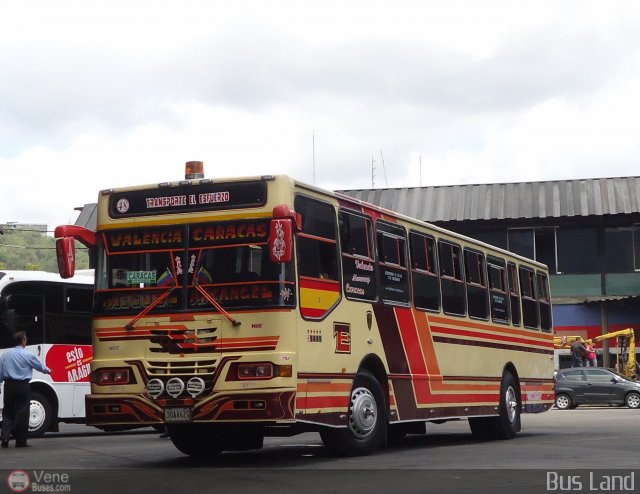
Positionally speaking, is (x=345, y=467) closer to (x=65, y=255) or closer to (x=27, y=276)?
(x=65, y=255)

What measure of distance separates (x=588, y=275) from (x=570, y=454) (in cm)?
3384

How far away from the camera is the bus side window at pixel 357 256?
14336mm

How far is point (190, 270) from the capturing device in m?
13.4

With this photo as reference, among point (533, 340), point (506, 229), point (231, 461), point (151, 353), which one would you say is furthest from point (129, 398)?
point (506, 229)

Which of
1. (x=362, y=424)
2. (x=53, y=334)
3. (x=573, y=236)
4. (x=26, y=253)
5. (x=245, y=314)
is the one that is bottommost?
(x=362, y=424)

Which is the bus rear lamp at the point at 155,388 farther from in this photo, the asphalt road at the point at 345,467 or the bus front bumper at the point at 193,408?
the asphalt road at the point at 345,467

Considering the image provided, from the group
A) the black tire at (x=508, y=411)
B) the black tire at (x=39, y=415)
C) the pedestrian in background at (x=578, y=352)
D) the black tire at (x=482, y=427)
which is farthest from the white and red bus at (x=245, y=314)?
the pedestrian in background at (x=578, y=352)

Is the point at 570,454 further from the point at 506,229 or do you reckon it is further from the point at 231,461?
the point at 506,229

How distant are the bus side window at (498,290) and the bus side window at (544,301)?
7.87 feet

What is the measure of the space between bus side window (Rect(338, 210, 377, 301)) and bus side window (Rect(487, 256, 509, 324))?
5063 mm

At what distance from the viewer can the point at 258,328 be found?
42.4 ft

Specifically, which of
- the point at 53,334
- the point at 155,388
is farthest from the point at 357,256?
the point at 53,334

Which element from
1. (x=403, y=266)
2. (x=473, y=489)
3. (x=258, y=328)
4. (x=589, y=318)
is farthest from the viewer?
(x=589, y=318)

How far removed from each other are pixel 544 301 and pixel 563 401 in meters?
16.6
